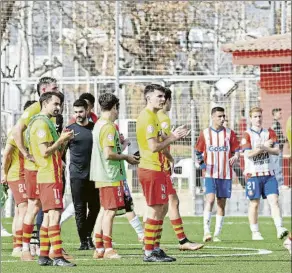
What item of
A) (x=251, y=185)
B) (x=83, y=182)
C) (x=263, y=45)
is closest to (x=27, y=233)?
(x=83, y=182)

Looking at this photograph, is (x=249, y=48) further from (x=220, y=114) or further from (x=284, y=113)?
(x=220, y=114)

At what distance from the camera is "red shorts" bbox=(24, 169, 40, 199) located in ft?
46.8

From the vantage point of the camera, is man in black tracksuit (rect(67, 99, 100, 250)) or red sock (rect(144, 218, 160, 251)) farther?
man in black tracksuit (rect(67, 99, 100, 250))

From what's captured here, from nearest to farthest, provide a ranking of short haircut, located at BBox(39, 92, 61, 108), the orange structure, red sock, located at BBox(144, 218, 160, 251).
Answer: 1. short haircut, located at BBox(39, 92, 61, 108)
2. red sock, located at BBox(144, 218, 160, 251)
3. the orange structure

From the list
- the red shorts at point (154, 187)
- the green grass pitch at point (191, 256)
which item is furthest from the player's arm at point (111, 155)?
the green grass pitch at point (191, 256)

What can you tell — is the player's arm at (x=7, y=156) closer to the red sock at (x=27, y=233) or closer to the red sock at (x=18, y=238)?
the red sock at (x=18, y=238)

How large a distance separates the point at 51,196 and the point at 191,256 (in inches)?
87.0

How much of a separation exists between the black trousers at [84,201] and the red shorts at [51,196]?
3.29 m

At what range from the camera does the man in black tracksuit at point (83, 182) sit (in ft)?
54.4

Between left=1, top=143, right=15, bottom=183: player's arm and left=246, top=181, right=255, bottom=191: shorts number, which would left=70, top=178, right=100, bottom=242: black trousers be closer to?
left=1, top=143, right=15, bottom=183: player's arm

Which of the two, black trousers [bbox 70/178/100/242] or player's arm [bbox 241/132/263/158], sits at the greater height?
player's arm [bbox 241/132/263/158]

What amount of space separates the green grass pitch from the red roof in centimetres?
1112

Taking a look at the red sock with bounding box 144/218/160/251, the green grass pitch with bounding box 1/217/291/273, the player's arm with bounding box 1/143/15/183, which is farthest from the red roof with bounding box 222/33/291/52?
the red sock with bounding box 144/218/160/251

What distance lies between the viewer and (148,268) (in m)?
13.0
